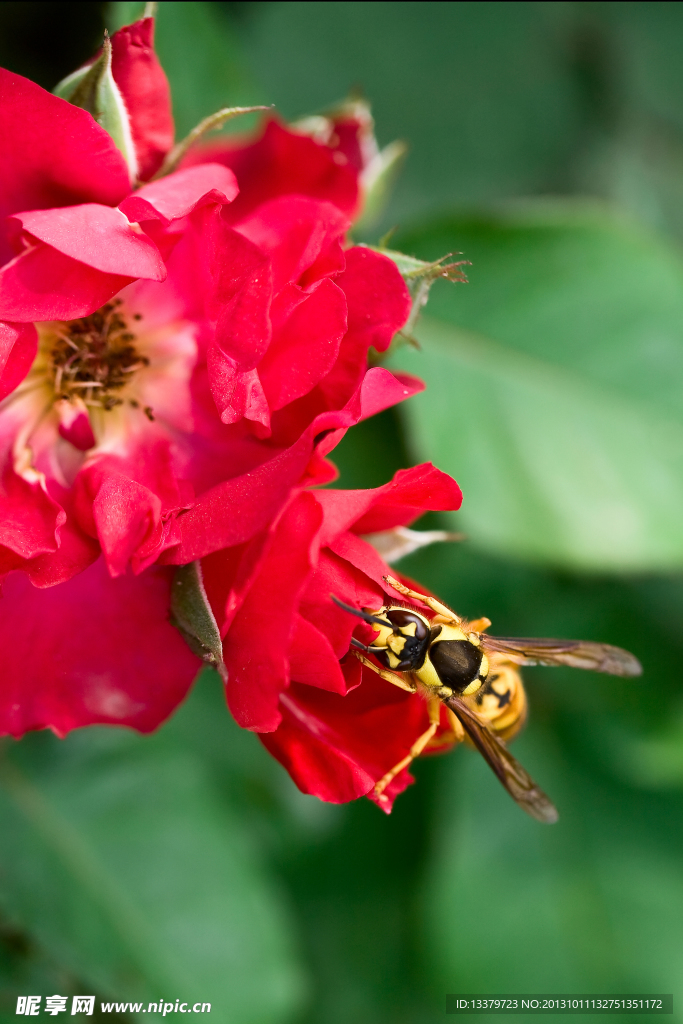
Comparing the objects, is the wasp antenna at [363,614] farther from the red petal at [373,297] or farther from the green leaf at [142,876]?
the green leaf at [142,876]

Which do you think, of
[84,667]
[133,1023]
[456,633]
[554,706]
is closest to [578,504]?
[456,633]

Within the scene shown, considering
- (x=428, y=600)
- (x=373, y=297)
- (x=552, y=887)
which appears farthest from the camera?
(x=552, y=887)

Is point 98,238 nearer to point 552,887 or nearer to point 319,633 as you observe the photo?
point 319,633

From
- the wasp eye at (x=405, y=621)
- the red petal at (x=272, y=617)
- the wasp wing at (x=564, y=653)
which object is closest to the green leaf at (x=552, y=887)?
the wasp wing at (x=564, y=653)

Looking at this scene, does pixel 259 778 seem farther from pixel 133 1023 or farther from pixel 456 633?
pixel 456 633

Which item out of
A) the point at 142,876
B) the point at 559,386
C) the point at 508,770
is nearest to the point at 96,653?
the point at 508,770
